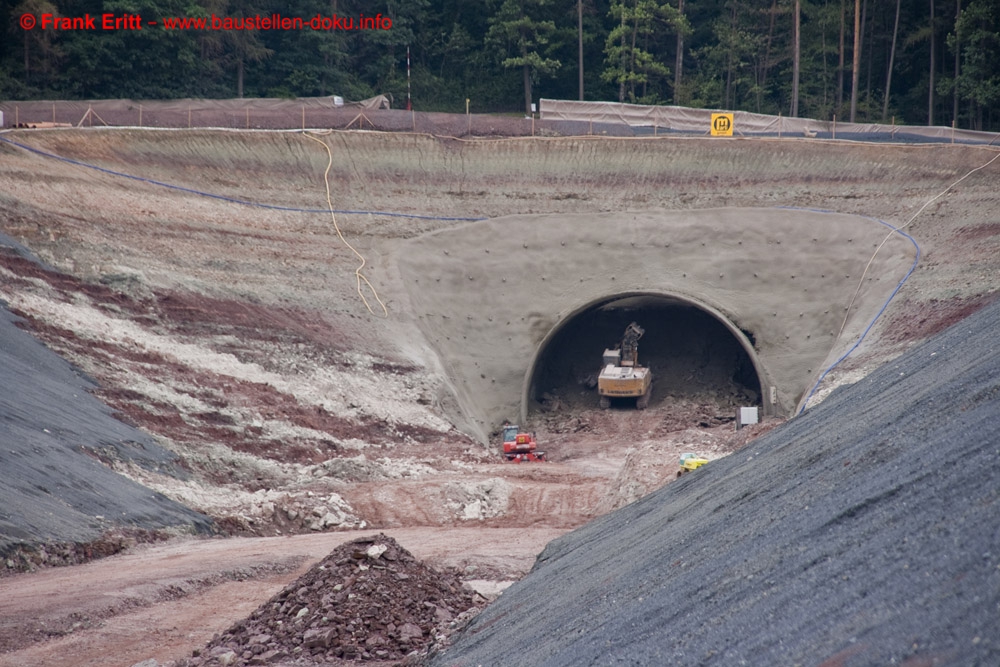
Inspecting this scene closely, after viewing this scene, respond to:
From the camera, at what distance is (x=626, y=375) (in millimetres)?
33594

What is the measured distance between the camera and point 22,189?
31.5 metres

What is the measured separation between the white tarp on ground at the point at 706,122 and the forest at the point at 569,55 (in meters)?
10.4

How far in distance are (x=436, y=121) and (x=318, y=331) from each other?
13929 millimetres

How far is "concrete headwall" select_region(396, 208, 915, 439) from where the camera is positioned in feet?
108

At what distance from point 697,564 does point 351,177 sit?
1245 inches

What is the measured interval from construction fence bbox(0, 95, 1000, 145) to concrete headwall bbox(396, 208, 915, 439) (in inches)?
251

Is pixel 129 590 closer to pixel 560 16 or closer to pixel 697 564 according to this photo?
pixel 697 564

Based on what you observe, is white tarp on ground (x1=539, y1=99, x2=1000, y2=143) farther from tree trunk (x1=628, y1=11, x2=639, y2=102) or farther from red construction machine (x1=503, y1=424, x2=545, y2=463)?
red construction machine (x1=503, y1=424, x2=545, y2=463)

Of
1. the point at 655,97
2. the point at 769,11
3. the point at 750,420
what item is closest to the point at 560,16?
the point at 655,97

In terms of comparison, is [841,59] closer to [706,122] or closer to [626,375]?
[706,122]

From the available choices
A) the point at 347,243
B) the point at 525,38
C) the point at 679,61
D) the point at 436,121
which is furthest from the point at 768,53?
the point at 347,243

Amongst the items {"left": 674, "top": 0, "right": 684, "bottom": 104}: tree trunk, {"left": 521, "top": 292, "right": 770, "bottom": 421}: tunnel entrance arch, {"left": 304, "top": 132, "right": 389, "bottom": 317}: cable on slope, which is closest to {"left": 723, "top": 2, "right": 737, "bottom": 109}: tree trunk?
{"left": 674, "top": 0, "right": 684, "bottom": 104}: tree trunk

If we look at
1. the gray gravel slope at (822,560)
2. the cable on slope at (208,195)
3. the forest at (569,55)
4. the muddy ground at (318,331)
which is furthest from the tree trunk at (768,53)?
the gray gravel slope at (822,560)

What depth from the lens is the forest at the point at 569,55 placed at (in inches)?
2121
